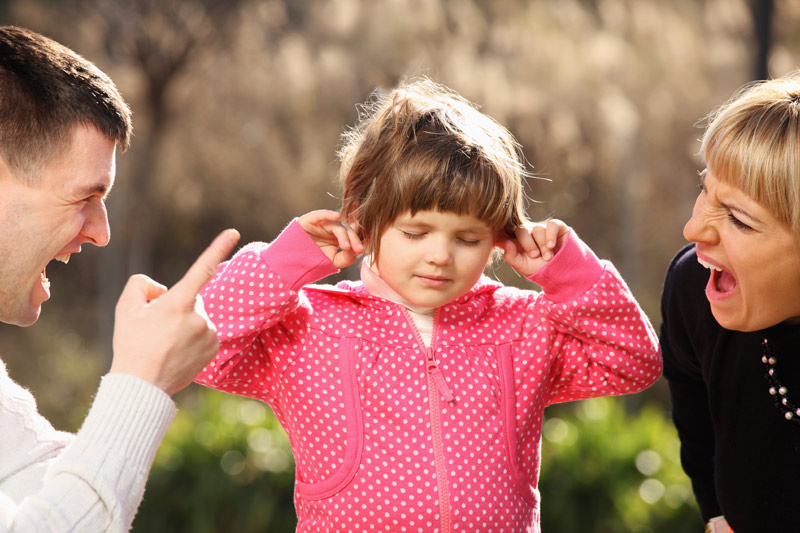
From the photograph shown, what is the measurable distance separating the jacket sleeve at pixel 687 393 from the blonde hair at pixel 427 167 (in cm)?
63

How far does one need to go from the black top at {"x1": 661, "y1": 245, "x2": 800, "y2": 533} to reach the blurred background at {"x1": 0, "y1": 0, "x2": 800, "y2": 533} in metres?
1.77

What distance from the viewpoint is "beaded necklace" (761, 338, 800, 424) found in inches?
92.8

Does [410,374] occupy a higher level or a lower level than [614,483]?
higher

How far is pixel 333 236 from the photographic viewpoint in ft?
7.63

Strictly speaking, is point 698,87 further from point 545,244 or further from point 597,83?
point 545,244

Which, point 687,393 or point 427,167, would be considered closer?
point 427,167

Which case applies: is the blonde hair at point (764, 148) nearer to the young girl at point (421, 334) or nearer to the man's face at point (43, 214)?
the young girl at point (421, 334)

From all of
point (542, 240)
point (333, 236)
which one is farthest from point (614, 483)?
point (333, 236)

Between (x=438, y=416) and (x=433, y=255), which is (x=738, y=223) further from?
(x=438, y=416)

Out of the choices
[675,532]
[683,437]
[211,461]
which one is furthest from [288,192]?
[683,437]

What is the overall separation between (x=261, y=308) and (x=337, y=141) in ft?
19.5

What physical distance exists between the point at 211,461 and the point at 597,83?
15.9 ft

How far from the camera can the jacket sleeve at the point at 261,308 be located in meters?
2.17

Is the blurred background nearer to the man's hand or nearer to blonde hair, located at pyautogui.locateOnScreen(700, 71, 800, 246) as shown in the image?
blonde hair, located at pyautogui.locateOnScreen(700, 71, 800, 246)
